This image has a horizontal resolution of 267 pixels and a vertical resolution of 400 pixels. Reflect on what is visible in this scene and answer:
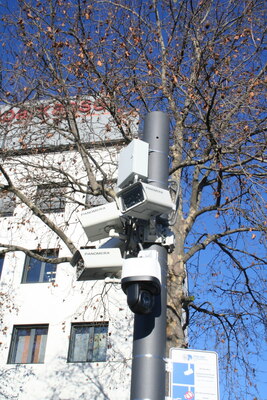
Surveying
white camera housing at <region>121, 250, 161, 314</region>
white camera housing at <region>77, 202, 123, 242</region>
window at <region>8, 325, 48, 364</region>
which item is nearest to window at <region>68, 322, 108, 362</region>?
window at <region>8, 325, 48, 364</region>

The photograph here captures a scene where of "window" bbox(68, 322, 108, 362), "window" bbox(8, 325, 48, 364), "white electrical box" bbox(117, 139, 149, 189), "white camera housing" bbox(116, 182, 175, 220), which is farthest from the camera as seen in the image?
"window" bbox(8, 325, 48, 364)

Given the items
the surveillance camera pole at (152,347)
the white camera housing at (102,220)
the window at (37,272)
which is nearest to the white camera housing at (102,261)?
the white camera housing at (102,220)

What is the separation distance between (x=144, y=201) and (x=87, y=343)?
13866 millimetres

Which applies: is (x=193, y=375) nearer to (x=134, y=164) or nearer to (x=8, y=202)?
(x=134, y=164)

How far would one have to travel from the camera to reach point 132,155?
4.79m

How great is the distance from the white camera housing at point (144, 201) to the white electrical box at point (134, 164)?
17 centimetres

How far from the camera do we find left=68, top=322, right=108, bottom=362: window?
1695cm

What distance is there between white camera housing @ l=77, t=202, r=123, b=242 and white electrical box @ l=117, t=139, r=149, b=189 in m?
0.31

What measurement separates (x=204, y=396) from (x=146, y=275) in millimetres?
1177

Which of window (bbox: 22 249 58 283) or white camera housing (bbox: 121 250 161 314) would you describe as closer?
white camera housing (bbox: 121 250 161 314)

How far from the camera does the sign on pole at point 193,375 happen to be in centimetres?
415

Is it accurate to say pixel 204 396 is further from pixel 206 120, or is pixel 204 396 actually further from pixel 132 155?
pixel 206 120

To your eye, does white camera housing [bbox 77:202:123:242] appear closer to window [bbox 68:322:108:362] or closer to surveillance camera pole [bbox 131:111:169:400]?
surveillance camera pole [bbox 131:111:169:400]

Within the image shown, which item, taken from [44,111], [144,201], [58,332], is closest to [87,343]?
[58,332]
